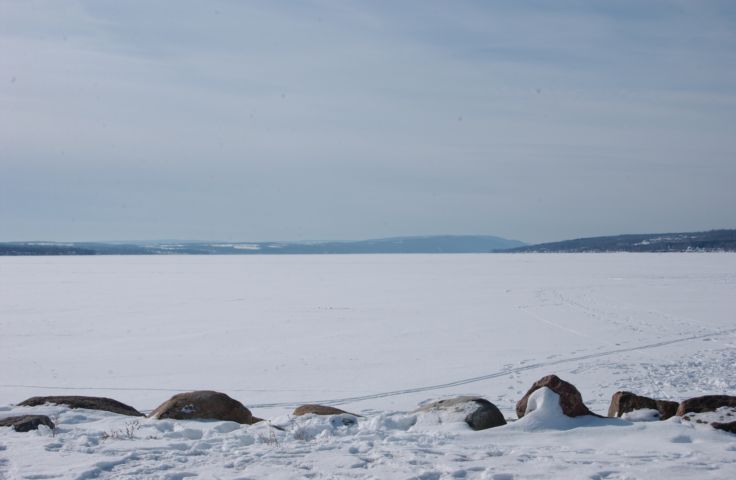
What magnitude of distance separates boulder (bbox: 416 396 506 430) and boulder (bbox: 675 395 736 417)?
65.4 inches

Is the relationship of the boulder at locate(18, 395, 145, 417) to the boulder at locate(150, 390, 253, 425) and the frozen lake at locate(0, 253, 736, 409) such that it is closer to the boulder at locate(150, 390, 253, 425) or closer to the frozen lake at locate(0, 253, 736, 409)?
the boulder at locate(150, 390, 253, 425)

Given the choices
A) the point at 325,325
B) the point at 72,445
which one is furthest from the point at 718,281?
the point at 72,445

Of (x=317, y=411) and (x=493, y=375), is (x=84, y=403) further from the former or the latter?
(x=493, y=375)

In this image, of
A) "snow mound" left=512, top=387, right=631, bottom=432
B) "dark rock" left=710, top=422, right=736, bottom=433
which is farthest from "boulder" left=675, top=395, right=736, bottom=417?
"snow mound" left=512, top=387, right=631, bottom=432

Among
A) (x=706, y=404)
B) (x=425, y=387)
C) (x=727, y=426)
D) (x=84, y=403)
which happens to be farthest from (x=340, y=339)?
(x=727, y=426)

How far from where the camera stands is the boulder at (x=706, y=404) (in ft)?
20.2

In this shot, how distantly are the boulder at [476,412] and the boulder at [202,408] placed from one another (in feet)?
6.80

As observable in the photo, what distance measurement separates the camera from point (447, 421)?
643 cm

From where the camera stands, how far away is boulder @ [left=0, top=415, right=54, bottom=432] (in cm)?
619

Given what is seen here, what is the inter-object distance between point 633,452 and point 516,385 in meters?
5.57

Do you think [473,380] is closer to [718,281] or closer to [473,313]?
[473,313]

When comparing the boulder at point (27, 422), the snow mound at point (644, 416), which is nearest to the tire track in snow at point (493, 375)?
the boulder at point (27, 422)

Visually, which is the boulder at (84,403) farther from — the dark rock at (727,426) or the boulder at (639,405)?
the dark rock at (727,426)

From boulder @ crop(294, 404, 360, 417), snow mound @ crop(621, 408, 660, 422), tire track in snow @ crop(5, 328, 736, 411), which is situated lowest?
tire track in snow @ crop(5, 328, 736, 411)
